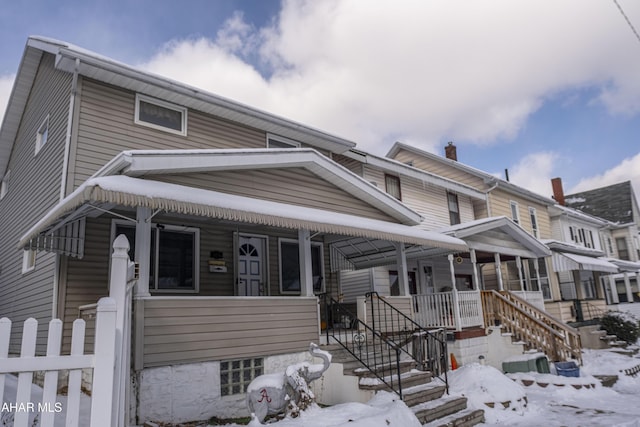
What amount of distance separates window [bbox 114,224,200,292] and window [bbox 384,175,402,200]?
9019mm

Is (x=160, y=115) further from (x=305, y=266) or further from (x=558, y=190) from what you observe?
(x=558, y=190)

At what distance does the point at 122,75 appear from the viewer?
9.95 m

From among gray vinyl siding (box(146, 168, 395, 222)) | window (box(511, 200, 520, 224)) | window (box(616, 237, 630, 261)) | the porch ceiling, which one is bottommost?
the porch ceiling

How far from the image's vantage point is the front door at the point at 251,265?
12.0m

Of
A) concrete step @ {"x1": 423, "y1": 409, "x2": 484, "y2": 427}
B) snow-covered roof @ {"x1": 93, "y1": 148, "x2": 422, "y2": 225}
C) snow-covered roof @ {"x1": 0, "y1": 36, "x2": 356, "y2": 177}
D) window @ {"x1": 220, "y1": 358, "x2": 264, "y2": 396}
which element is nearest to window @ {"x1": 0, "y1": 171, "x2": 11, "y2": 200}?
snow-covered roof @ {"x1": 0, "y1": 36, "x2": 356, "y2": 177}

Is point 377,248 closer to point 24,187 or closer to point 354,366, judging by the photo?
point 354,366

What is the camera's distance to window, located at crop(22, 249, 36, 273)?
35.0 feet

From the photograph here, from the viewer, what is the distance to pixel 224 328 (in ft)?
26.9

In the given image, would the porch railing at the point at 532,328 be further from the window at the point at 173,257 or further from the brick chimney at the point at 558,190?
the brick chimney at the point at 558,190

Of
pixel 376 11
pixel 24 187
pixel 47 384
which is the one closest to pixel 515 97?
pixel 376 11

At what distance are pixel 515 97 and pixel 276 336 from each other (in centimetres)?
1518

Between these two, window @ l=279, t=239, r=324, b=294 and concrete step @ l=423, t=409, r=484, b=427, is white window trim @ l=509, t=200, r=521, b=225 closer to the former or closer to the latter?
window @ l=279, t=239, r=324, b=294

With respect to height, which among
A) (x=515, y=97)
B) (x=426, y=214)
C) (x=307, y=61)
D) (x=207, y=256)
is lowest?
(x=207, y=256)

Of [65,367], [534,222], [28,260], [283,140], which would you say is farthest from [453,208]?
[65,367]
